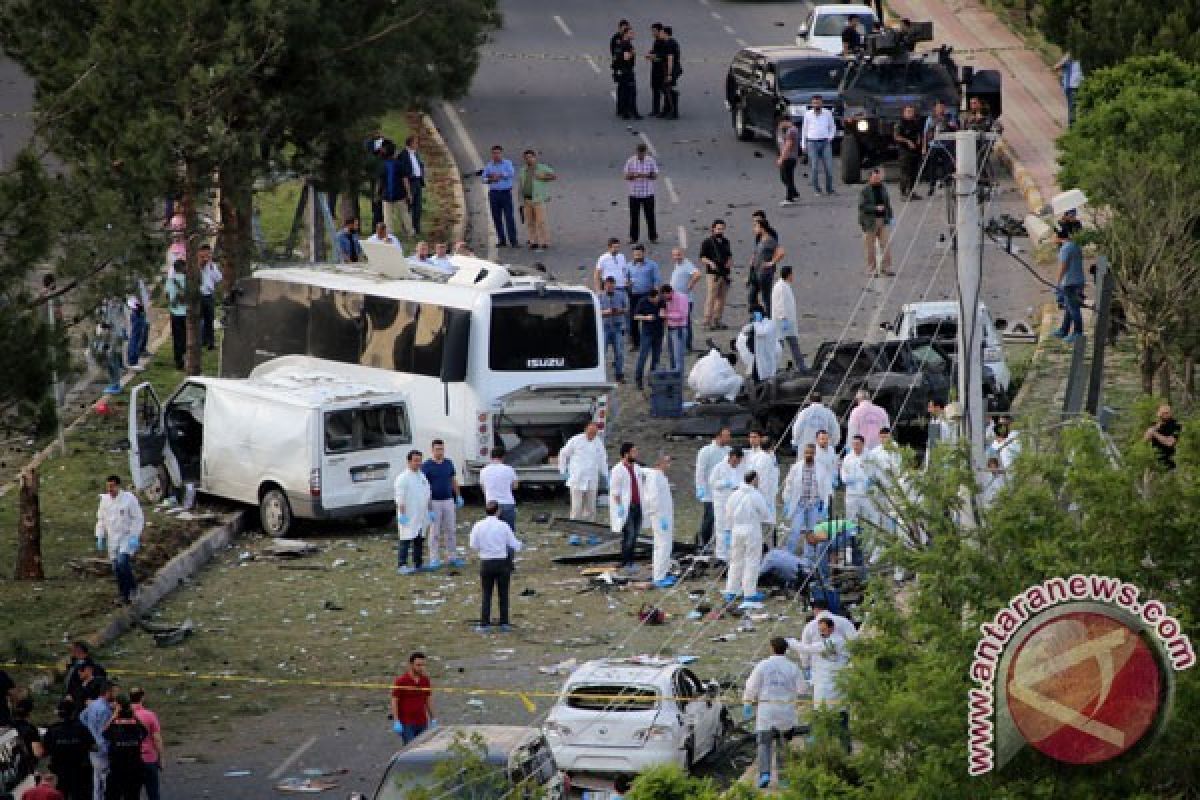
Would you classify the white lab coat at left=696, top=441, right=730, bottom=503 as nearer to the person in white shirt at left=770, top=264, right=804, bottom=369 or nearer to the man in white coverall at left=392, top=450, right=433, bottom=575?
the man in white coverall at left=392, top=450, right=433, bottom=575

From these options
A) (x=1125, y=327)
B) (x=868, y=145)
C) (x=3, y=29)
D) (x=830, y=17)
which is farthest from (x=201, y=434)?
(x=830, y=17)

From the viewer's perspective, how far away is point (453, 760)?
1945 centimetres

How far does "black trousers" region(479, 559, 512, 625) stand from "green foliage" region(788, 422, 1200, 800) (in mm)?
8594

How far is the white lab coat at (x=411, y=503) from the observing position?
1139 inches

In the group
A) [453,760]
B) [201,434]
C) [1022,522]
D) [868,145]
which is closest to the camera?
[1022,522]

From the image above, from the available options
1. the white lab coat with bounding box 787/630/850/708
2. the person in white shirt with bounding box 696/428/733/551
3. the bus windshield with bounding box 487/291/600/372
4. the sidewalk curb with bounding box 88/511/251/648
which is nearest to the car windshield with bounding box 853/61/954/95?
the bus windshield with bounding box 487/291/600/372

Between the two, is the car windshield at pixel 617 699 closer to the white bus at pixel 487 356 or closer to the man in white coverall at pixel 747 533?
the man in white coverall at pixel 747 533

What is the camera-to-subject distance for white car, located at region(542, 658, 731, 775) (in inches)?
869

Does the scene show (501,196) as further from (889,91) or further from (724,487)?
(724,487)

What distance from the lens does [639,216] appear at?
4241 centimetres

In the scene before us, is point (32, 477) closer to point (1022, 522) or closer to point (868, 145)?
point (1022, 522)

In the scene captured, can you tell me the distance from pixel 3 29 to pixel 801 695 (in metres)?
16.1

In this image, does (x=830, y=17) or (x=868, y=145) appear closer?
Answer: (x=868, y=145)

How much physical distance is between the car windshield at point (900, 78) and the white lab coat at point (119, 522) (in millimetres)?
20358
